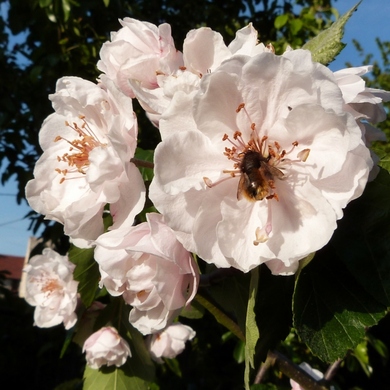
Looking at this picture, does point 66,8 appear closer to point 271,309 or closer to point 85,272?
point 85,272

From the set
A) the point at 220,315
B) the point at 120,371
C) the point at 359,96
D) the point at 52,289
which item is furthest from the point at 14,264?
the point at 359,96

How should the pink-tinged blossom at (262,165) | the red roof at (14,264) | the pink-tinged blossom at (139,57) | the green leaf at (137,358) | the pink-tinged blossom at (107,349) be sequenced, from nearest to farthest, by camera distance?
the pink-tinged blossom at (262,165) → the pink-tinged blossom at (139,57) → the pink-tinged blossom at (107,349) → the green leaf at (137,358) → the red roof at (14,264)

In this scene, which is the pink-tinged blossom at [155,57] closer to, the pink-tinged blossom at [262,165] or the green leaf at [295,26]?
the pink-tinged blossom at [262,165]

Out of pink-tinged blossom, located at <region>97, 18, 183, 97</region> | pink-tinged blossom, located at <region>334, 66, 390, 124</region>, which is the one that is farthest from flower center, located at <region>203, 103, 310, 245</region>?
pink-tinged blossom, located at <region>97, 18, 183, 97</region>

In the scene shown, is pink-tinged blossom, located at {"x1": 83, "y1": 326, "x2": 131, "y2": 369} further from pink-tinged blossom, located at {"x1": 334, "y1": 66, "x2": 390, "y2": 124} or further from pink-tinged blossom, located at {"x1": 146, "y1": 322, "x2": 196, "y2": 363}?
pink-tinged blossom, located at {"x1": 334, "y1": 66, "x2": 390, "y2": 124}

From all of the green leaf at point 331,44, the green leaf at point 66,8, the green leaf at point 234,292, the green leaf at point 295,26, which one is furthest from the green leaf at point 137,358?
the green leaf at point 295,26

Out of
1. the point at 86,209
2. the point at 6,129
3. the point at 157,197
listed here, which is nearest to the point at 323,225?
the point at 157,197
